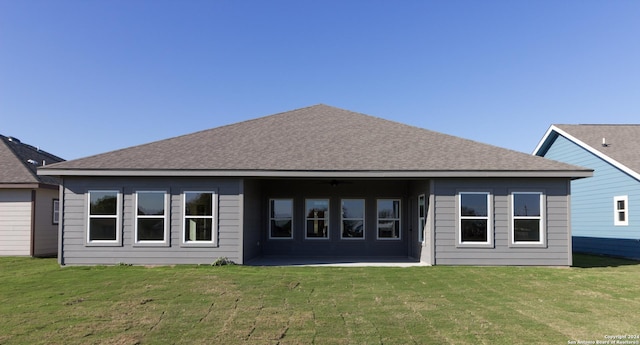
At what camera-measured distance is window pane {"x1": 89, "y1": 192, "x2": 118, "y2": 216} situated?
12086mm

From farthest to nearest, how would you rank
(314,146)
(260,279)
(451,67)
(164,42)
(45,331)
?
(451,67), (164,42), (314,146), (260,279), (45,331)

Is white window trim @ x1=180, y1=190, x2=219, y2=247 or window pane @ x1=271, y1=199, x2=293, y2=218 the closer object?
white window trim @ x1=180, y1=190, x2=219, y2=247

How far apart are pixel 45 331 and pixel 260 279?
4614mm

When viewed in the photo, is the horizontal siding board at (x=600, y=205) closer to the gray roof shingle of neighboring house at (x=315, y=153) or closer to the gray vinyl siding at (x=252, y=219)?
the gray roof shingle of neighboring house at (x=315, y=153)

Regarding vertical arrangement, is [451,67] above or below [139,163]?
above

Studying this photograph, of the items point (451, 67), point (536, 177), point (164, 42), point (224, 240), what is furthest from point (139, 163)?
point (451, 67)

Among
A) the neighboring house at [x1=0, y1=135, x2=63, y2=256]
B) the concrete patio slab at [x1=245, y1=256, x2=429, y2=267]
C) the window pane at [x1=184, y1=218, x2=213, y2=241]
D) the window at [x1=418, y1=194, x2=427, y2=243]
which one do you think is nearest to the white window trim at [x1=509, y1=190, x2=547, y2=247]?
the window at [x1=418, y1=194, x2=427, y2=243]

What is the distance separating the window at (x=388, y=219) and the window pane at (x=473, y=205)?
3.47 metres

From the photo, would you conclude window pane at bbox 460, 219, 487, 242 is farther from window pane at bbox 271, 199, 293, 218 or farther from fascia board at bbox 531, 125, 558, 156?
fascia board at bbox 531, 125, 558, 156

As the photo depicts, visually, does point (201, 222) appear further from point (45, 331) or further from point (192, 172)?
point (45, 331)

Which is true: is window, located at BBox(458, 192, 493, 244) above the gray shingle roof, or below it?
below

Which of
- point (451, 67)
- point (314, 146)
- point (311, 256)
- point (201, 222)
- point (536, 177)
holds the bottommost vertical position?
point (311, 256)

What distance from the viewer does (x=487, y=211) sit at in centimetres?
1207

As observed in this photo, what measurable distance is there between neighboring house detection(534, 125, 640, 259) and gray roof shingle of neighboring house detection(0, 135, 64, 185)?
2035cm
